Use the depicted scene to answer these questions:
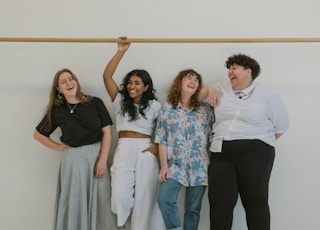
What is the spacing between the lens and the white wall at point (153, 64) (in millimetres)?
2746

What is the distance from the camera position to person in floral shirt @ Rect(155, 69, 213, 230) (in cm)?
247

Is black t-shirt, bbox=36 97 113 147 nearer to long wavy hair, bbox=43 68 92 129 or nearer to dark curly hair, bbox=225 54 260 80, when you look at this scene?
long wavy hair, bbox=43 68 92 129

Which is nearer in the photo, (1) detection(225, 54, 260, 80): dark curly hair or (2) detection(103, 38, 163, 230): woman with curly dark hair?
(1) detection(225, 54, 260, 80): dark curly hair

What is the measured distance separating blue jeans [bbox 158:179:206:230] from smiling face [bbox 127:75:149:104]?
0.63 meters

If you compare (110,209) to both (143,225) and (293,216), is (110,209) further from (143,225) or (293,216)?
(293,216)

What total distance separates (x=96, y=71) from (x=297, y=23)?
155cm

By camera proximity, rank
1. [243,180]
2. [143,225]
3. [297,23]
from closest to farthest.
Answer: [243,180] → [143,225] → [297,23]

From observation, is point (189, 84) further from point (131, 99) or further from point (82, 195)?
point (82, 195)

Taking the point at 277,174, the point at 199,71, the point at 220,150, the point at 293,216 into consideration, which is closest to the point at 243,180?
the point at 220,150

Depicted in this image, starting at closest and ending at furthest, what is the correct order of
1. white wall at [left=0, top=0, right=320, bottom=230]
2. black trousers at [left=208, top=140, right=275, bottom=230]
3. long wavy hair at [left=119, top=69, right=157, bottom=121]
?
black trousers at [left=208, top=140, right=275, bottom=230] < long wavy hair at [left=119, top=69, right=157, bottom=121] < white wall at [left=0, top=0, right=320, bottom=230]

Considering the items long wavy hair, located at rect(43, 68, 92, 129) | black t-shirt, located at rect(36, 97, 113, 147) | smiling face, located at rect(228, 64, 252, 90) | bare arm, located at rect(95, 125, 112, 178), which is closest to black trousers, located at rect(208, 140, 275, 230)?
smiling face, located at rect(228, 64, 252, 90)

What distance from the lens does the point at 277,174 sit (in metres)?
2.75

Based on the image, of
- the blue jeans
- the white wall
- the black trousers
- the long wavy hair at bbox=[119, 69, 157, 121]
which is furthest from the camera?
the white wall

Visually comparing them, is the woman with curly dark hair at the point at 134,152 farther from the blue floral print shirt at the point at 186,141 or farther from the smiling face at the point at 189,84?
the smiling face at the point at 189,84
